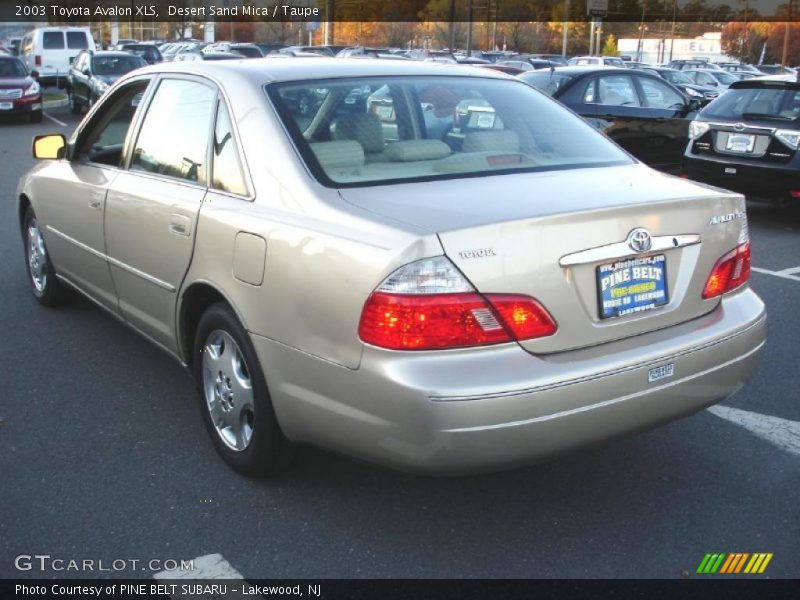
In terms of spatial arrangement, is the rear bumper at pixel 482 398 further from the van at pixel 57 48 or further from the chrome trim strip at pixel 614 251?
the van at pixel 57 48

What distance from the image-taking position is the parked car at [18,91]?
21422 mm

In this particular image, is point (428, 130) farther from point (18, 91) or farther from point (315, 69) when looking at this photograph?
point (18, 91)

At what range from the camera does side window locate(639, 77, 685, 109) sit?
12000 millimetres

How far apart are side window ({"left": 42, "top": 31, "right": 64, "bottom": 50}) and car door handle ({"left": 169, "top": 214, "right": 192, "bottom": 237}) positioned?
29866 millimetres

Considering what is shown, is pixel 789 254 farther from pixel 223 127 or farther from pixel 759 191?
pixel 223 127

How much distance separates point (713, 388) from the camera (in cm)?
342

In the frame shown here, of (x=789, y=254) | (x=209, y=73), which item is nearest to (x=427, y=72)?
(x=209, y=73)

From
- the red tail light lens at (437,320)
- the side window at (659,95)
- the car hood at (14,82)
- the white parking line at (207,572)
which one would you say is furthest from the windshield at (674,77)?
the white parking line at (207,572)

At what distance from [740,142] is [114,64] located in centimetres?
1749

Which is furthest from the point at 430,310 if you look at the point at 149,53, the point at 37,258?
the point at 149,53

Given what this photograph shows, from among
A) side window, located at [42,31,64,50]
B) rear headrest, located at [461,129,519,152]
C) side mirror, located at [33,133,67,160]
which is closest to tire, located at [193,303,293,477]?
rear headrest, located at [461,129,519,152]

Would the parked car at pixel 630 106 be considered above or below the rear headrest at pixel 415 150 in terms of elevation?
below

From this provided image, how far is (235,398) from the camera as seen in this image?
3707 millimetres

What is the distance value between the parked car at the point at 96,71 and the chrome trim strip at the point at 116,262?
1742cm
